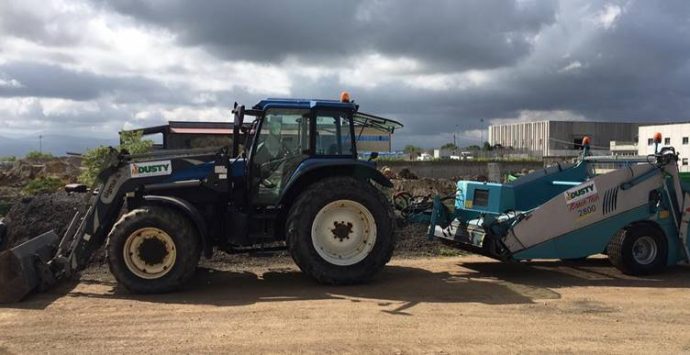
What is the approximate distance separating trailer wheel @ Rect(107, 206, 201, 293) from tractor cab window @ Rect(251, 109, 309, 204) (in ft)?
3.78

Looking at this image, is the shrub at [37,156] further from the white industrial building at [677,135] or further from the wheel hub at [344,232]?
the white industrial building at [677,135]

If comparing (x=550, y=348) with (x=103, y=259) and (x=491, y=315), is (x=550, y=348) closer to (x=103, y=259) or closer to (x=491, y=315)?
(x=491, y=315)

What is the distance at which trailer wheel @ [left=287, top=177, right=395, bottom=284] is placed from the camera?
7680 mm

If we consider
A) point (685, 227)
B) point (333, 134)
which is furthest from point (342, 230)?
point (685, 227)

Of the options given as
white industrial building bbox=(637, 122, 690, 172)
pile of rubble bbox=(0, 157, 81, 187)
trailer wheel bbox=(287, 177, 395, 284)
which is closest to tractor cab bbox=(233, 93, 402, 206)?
trailer wheel bbox=(287, 177, 395, 284)

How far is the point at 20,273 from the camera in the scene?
6.90m

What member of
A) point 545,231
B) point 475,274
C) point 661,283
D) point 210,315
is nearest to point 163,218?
point 210,315

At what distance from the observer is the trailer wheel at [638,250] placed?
888 cm

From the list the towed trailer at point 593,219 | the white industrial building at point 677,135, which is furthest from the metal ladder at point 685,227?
the white industrial building at point 677,135

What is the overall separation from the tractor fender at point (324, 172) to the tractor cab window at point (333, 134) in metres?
0.14

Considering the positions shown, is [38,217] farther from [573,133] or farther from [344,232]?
[573,133]

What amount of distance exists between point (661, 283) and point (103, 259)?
805 centimetres

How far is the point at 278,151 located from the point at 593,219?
4.57m

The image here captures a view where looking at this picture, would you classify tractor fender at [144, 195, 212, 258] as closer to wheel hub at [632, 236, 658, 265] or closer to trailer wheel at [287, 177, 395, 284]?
trailer wheel at [287, 177, 395, 284]
